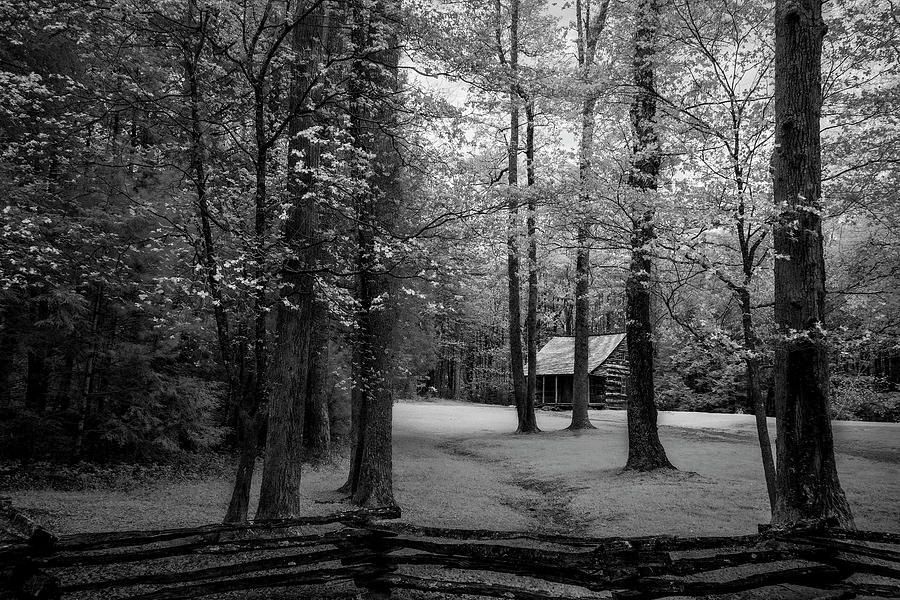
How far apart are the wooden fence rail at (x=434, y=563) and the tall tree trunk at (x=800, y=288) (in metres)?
0.93

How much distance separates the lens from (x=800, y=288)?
6641 millimetres

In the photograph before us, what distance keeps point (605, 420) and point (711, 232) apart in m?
19.2

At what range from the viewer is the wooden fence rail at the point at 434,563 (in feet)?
14.5

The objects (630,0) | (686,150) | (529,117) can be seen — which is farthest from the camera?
(529,117)

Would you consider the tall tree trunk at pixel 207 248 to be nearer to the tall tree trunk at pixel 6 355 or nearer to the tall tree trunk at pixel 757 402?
the tall tree trunk at pixel 6 355

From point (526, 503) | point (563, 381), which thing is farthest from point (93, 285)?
point (563, 381)

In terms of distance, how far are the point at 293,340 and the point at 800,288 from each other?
6.54 meters

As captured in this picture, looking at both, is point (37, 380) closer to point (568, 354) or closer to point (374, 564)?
point (374, 564)

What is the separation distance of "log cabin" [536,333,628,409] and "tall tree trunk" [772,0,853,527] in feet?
93.5

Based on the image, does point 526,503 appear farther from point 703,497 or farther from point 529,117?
point 529,117

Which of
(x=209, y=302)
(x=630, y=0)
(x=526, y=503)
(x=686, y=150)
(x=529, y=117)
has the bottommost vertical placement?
(x=526, y=503)

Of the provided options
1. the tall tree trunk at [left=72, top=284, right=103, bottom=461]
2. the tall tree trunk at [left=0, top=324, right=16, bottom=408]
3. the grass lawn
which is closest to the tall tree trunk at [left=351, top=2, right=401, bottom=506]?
the grass lawn

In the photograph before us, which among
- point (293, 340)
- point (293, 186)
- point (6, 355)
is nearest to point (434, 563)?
point (293, 340)

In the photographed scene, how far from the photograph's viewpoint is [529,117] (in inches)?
817
